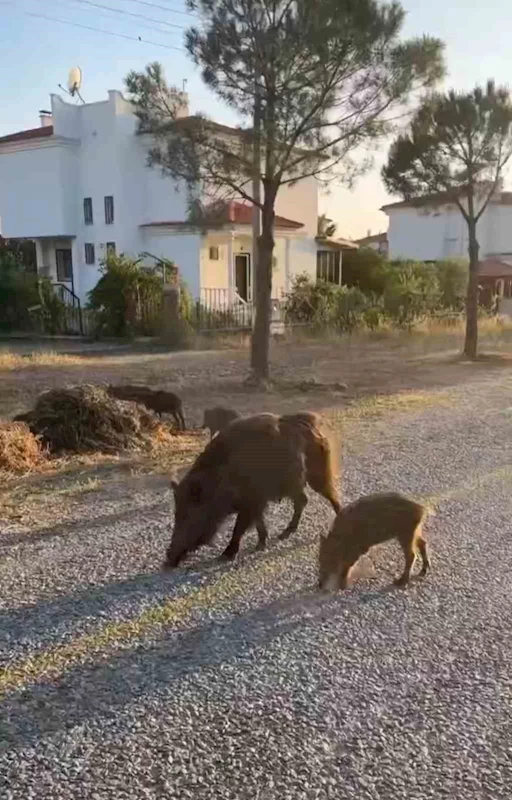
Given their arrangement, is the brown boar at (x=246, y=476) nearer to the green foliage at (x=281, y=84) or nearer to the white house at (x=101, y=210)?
the green foliage at (x=281, y=84)

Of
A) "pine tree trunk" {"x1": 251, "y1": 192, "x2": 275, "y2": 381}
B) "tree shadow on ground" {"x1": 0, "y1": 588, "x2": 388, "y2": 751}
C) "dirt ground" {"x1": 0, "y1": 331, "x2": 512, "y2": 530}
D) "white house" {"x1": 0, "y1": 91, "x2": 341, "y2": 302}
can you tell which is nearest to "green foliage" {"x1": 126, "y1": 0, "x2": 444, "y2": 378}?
"pine tree trunk" {"x1": 251, "y1": 192, "x2": 275, "y2": 381}

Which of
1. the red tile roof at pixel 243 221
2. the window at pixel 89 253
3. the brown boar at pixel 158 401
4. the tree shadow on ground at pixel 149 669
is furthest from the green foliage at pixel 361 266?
the tree shadow on ground at pixel 149 669

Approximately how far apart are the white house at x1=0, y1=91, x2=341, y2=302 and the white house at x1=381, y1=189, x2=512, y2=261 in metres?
16.9

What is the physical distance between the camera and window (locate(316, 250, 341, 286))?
109ft

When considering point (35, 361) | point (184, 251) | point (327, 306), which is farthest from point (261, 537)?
point (184, 251)

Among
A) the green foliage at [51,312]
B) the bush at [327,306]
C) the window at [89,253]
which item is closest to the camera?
the bush at [327,306]

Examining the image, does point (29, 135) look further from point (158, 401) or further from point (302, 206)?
point (158, 401)

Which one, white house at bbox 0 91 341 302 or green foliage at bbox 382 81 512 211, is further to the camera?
white house at bbox 0 91 341 302

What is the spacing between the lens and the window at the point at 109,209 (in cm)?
2856

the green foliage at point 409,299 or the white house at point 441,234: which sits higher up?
the white house at point 441,234

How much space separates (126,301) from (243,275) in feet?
35.3

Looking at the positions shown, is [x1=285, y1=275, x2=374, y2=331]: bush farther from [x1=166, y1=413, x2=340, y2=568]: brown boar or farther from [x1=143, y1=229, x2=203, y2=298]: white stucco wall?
[x1=166, y1=413, x2=340, y2=568]: brown boar

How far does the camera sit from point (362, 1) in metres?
10.4

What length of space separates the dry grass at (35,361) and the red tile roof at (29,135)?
1642 centimetres
